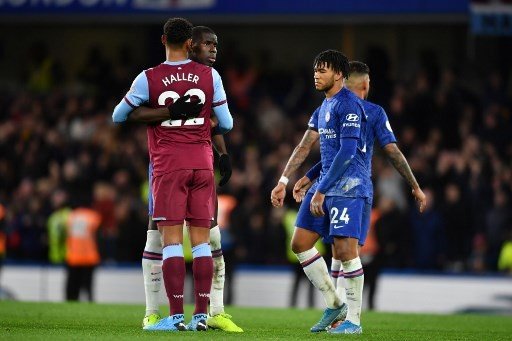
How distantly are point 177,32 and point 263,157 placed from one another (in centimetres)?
1263

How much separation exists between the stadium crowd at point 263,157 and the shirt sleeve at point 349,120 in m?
8.63

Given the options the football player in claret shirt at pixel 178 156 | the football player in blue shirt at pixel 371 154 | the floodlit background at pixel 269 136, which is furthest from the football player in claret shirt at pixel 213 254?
the floodlit background at pixel 269 136

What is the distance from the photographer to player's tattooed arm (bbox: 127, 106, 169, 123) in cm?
916

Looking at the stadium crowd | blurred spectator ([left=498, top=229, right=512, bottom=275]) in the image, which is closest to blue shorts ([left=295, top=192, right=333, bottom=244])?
the stadium crowd

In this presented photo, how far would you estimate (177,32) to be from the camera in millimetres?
9164

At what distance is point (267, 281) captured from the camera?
753 inches

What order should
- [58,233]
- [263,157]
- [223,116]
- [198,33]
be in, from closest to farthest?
[223,116], [198,33], [58,233], [263,157]

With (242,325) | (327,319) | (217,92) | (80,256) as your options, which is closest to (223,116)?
(217,92)

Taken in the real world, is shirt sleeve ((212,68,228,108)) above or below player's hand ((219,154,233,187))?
above

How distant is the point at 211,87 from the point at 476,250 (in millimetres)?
10187

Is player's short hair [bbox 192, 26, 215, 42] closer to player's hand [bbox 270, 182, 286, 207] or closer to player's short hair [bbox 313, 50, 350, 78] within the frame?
player's short hair [bbox 313, 50, 350, 78]

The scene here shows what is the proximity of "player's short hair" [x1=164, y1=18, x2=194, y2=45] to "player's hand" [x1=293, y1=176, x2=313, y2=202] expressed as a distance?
1.68 meters

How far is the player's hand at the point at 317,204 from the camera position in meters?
9.41

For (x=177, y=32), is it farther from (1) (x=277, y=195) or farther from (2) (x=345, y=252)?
(2) (x=345, y=252)
